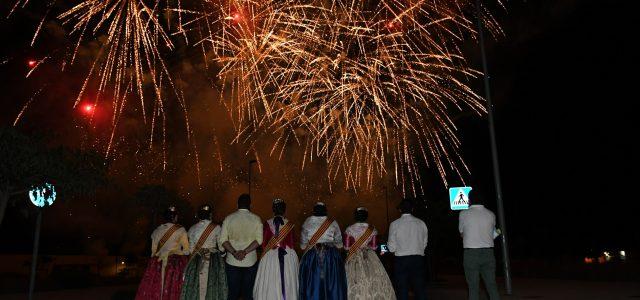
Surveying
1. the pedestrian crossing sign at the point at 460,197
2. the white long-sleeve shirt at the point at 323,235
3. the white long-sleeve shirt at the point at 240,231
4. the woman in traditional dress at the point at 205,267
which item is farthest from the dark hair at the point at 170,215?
the pedestrian crossing sign at the point at 460,197

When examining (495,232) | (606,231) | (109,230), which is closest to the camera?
(495,232)

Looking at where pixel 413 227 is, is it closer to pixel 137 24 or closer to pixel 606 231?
pixel 137 24

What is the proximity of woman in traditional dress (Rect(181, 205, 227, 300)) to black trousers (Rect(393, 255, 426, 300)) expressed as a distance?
279cm

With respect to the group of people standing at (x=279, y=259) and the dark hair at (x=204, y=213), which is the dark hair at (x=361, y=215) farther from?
the dark hair at (x=204, y=213)

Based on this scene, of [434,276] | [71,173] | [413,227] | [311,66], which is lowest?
[434,276]

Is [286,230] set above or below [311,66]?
below

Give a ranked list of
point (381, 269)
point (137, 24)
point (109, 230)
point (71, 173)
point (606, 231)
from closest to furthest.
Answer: point (381, 269) → point (137, 24) → point (71, 173) → point (606, 231) → point (109, 230)

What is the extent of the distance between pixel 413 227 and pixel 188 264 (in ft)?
11.9

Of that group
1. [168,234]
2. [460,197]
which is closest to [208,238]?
[168,234]

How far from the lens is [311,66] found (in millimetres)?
14672

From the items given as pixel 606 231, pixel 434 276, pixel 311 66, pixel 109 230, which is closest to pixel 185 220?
pixel 109 230

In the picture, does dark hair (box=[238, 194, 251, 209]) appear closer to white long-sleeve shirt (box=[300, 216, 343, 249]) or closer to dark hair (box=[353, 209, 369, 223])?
white long-sleeve shirt (box=[300, 216, 343, 249])

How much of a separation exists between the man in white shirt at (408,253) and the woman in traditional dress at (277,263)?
5.50 ft

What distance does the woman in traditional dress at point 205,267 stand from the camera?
9.16 metres
